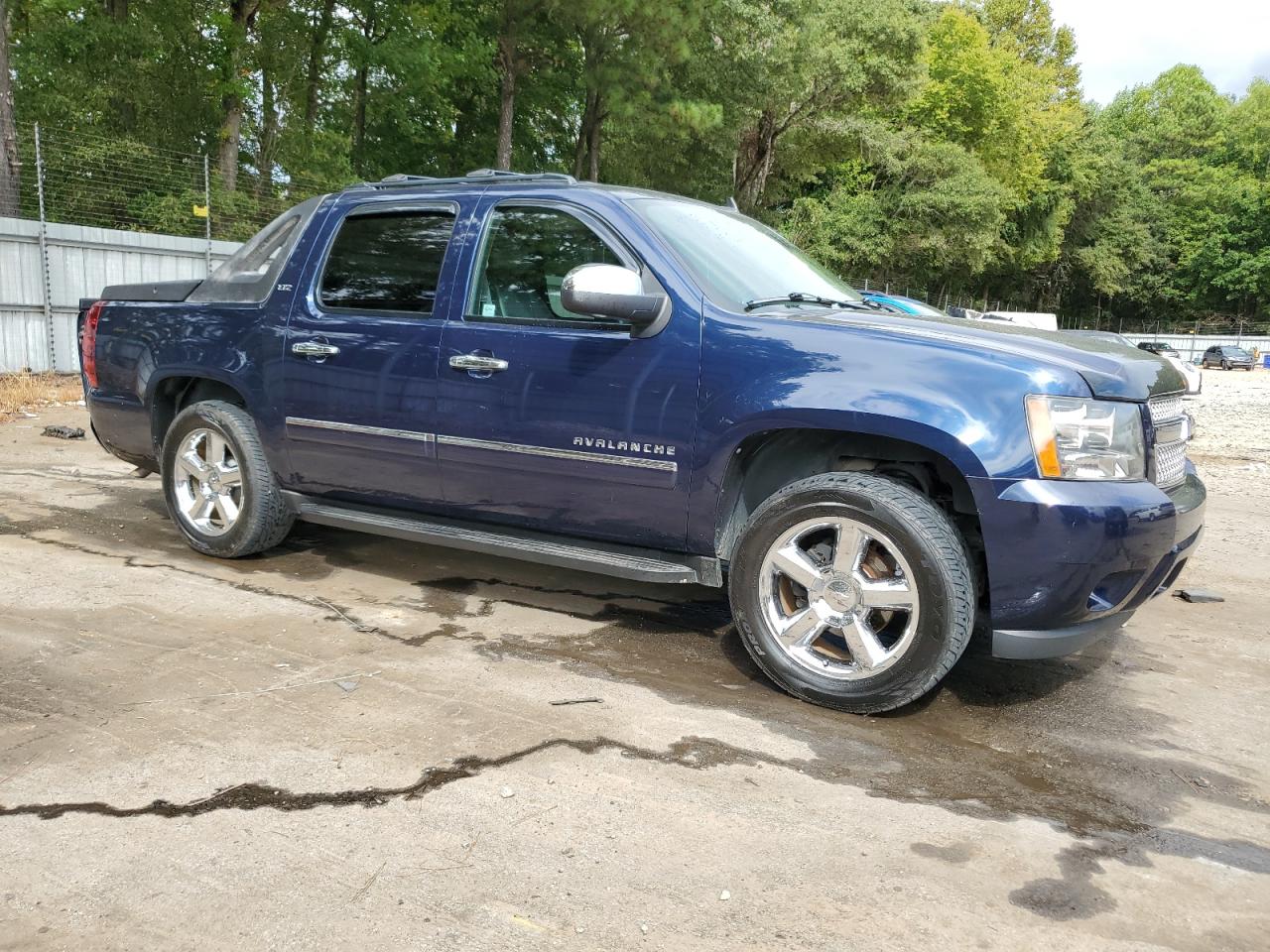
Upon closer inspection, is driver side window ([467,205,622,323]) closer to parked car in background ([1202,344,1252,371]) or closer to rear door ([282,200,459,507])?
rear door ([282,200,459,507])

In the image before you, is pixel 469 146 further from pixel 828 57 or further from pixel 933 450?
pixel 933 450

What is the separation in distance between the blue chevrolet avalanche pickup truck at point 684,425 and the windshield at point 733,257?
19mm

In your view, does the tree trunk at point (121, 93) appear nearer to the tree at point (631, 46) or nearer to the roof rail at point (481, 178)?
the tree at point (631, 46)

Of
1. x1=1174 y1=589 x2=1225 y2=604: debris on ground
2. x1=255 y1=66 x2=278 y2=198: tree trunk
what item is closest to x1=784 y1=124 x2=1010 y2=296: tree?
x1=255 y1=66 x2=278 y2=198: tree trunk

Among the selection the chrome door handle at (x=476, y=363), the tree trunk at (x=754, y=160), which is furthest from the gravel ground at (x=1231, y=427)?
the tree trunk at (x=754, y=160)

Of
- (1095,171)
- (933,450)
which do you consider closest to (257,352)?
(933,450)

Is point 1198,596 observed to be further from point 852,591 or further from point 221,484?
point 221,484

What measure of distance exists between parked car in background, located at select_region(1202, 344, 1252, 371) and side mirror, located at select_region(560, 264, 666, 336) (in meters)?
50.9

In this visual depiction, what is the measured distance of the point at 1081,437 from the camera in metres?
3.24

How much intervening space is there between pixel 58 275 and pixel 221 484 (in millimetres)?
10544

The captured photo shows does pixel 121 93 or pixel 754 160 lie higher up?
pixel 754 160

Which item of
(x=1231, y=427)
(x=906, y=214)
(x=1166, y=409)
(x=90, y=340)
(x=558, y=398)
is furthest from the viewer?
(x=906, y=214)

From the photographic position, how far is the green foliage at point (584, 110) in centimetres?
2227

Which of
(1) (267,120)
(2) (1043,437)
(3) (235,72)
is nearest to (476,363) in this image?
(2) (1043,437)
